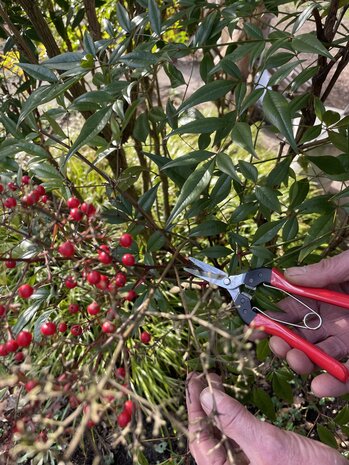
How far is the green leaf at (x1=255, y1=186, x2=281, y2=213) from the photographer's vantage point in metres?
0.90

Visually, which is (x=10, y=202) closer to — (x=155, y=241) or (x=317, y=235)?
(x=155, y=241)

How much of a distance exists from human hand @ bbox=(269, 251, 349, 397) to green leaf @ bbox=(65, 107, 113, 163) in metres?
0.48

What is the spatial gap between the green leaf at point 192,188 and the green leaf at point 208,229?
0.21 metres

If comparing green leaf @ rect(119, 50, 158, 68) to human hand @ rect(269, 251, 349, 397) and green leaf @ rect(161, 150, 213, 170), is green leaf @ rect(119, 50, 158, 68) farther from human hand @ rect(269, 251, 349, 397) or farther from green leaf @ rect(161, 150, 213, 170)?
human hand @ rect(269, 251, 349, 397)

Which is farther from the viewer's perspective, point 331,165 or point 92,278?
point 331,165

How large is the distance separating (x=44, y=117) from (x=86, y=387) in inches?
21.0

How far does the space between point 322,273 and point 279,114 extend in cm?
41

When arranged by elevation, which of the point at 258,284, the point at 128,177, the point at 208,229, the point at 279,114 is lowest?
the point at 258,284

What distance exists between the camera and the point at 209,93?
0.78 meters

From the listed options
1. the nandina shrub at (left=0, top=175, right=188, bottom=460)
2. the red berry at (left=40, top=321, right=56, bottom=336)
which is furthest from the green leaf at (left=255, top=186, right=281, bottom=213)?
the red berry at (left=40, top=321, right=56, bottom=336)

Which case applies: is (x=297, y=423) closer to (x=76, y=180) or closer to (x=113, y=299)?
(x=113, y=299)

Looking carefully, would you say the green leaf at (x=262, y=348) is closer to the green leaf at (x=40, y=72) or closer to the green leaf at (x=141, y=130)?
the green leaf at (x=141, y=130)

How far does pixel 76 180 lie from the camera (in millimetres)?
2494

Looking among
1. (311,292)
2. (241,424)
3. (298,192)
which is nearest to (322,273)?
(311,292)
